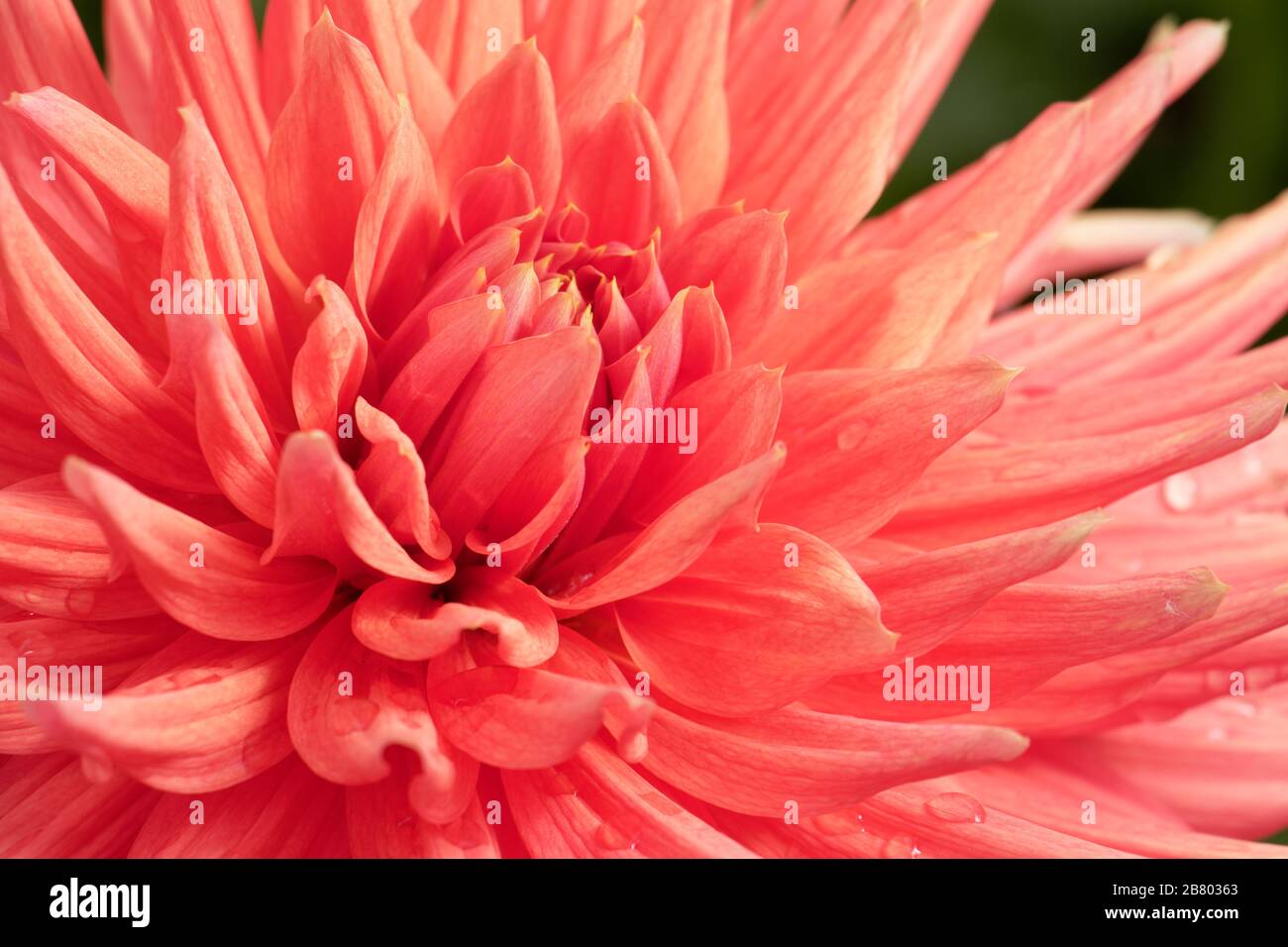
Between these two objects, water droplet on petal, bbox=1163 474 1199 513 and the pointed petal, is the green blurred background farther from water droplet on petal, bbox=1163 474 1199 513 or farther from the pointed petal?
the pointed petal

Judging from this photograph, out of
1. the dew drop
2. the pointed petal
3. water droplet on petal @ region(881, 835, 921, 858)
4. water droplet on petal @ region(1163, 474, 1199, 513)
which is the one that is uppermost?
water droplet on petal @ region(1163, 474, 1199, 513)

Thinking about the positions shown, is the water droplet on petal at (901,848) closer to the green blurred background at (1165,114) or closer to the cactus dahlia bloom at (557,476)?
the cactus dahlia bloom at (557,476)

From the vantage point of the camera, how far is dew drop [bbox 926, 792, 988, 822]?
3.31 ft

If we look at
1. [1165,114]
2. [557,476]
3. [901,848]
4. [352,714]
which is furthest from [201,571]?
[1165,114]

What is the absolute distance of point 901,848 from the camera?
1021mm

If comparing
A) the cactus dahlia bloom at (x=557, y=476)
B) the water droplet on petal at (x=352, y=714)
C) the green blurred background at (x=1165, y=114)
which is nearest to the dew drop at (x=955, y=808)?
the cactus dahlia bloom at (x=557, y=476)

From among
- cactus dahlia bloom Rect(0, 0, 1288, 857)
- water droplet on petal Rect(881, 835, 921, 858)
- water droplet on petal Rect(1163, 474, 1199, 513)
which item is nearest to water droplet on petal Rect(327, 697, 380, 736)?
cactus dahlia bloom Rect(0, 0, 1288, 857)

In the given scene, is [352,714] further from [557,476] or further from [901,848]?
[901,848]

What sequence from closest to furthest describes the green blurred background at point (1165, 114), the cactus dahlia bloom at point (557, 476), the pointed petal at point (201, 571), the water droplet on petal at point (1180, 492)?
the pointed petal at point (201, 571)
the cactus dahlia bloom at point (557, 476)
the water droplet on petal at point (1180, 492)
the green blurred background at point (1165, 114)

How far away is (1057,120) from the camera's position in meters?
1.26

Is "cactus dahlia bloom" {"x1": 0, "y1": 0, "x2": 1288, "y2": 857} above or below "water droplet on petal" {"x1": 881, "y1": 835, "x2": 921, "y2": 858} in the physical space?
above

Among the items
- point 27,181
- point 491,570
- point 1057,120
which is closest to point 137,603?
point 491,570

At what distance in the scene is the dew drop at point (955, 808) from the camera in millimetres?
1008
